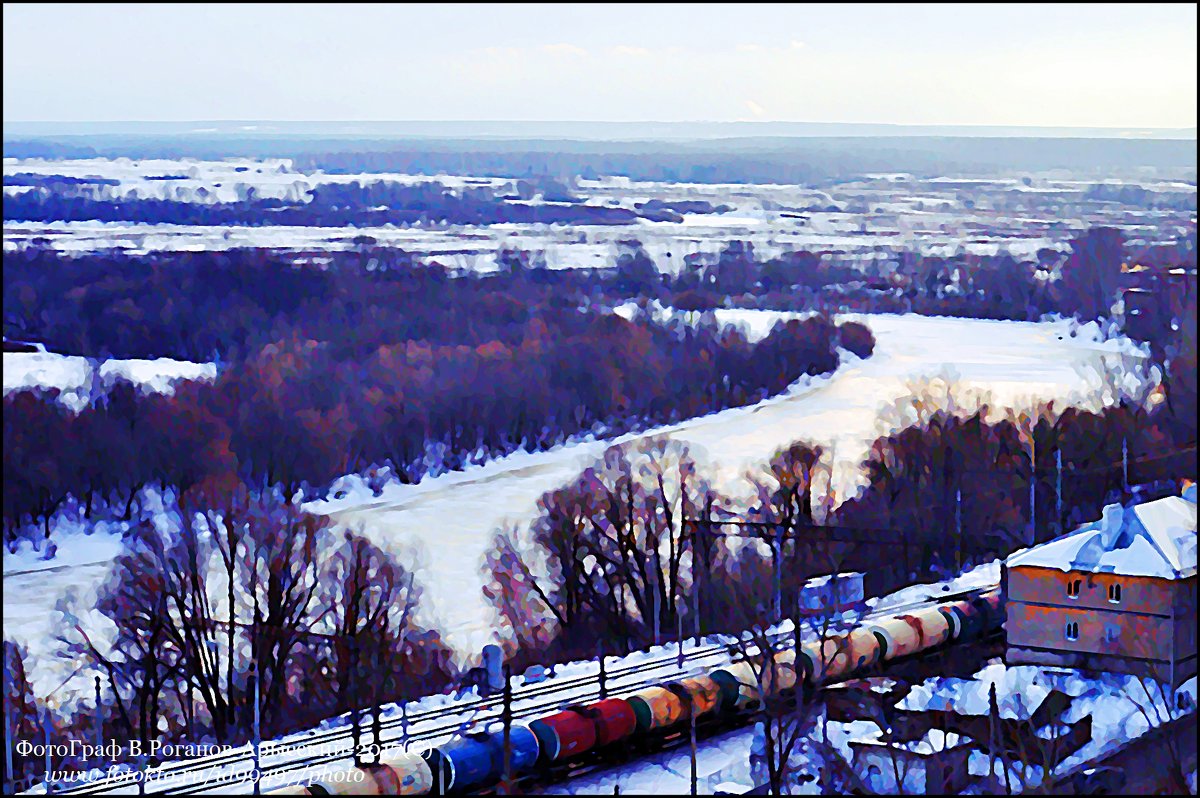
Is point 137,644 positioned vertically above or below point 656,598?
above

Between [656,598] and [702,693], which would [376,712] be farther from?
[656,598]

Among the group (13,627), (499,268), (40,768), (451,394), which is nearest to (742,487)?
(451,394)

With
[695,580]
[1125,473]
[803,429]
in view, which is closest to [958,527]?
[1125,473]

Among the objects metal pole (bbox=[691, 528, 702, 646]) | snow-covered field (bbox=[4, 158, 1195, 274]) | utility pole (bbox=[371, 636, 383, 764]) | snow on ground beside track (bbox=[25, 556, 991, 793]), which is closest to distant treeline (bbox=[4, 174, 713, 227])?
snow-covered field (bbox=[4, 158, 1195, 274])

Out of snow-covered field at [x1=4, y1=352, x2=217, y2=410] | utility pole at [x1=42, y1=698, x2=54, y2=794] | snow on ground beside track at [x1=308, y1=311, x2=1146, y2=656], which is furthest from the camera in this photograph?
snow-covered field at [x1=4, y1=352, x2=217, y2=410]

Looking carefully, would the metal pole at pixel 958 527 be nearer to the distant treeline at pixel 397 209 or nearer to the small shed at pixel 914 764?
the small shed at pixel 914 764

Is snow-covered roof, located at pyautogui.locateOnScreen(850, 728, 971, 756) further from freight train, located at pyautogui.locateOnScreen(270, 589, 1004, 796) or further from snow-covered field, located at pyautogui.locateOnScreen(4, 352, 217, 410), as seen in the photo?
snow-covered field, located at pyautogui.locateOnScreen(4, 352, 217, 410)
